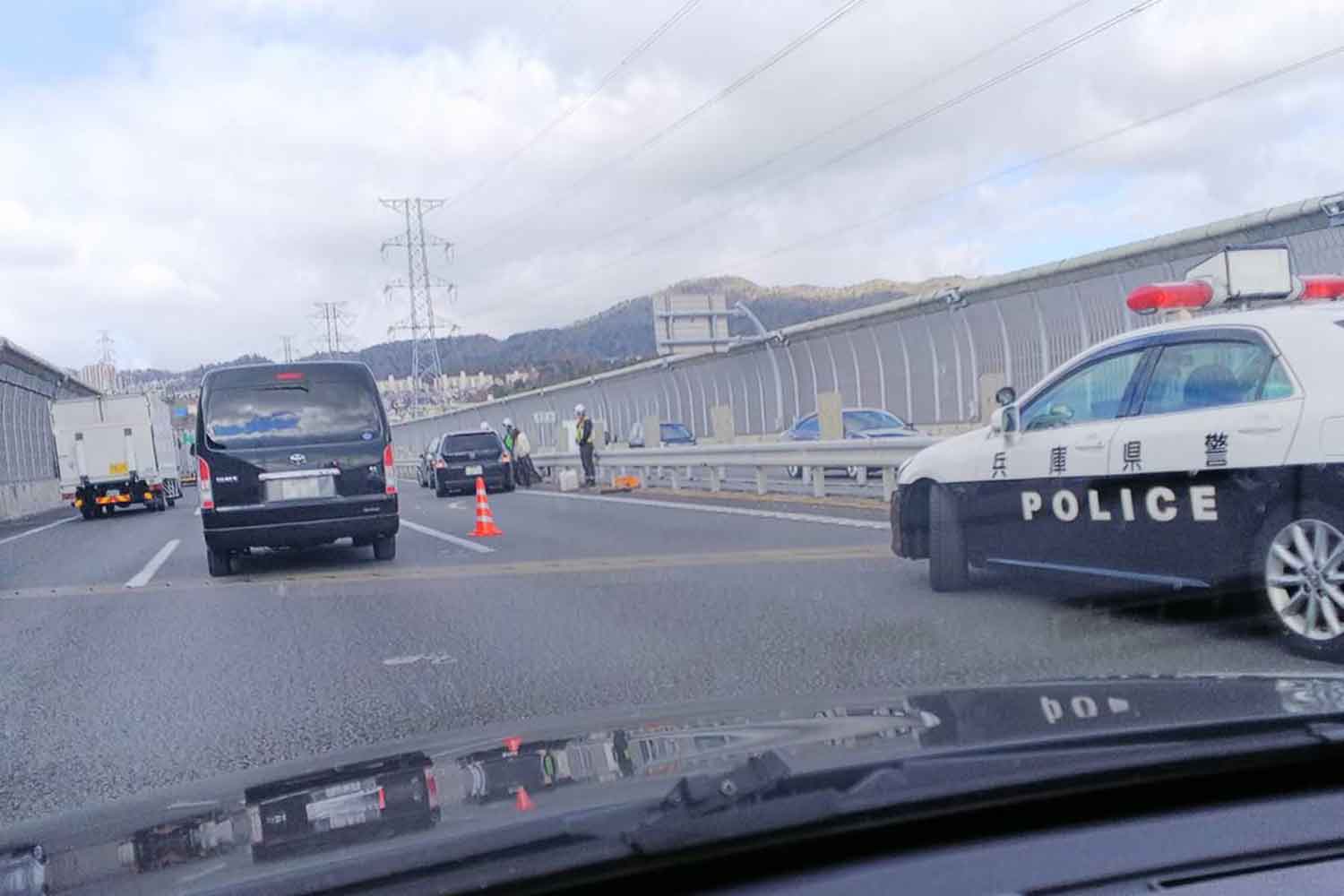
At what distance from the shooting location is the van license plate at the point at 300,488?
43.2ft

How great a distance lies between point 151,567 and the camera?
51.1 feet

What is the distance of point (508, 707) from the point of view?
633cm

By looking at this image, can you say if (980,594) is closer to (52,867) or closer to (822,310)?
(52,867)

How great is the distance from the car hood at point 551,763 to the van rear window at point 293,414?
9928 mm

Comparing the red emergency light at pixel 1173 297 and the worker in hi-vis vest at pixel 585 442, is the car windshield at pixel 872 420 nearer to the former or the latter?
the worker in hi-vis vest at pixel 585 442

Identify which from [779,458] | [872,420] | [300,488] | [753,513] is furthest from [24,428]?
[300,488]

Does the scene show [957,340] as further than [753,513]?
Yes

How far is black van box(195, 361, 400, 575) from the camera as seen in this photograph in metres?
13.1

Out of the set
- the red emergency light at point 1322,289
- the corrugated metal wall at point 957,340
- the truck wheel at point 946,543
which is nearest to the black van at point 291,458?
the truck wheel at point 946,543

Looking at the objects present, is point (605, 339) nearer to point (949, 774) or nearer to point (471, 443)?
point (471, 443)

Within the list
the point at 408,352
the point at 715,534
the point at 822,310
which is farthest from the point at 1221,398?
the point at 408,352

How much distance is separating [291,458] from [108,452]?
2349 cm

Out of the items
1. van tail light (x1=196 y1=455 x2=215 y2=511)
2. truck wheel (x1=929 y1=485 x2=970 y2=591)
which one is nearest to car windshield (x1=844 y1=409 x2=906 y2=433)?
van tail light (x1=196 y1=455 x2=215 y2=511)

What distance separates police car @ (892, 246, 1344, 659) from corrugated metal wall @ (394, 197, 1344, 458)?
640cm
